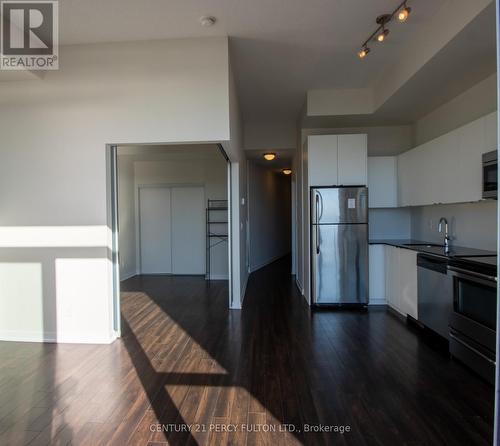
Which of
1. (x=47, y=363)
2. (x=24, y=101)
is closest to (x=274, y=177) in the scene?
(x=24, y=101)

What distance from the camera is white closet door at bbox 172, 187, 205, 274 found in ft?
22.1

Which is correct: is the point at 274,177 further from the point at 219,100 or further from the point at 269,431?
the point at 269,431

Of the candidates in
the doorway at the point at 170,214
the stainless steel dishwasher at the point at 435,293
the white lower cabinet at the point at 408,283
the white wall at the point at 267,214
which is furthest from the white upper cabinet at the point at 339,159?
the white wall at the point at 267,214

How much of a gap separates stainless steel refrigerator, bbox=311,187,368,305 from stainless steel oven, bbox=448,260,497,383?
1464 mm

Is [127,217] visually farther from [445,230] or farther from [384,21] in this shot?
[445,230]

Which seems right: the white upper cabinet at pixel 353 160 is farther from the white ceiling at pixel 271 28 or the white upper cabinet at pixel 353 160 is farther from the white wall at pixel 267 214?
the white wall at pixel 267 214

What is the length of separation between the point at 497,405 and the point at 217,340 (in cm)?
268

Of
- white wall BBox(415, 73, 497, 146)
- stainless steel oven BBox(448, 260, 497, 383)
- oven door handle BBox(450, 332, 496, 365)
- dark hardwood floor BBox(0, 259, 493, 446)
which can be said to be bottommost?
dark hardwood floor BBox(0, 259, 493, 446)

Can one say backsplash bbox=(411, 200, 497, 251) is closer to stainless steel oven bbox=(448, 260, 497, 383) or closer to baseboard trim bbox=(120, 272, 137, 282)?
stainless steel oven bbox=(448, 260, 497, 383)

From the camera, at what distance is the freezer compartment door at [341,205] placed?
13.7 ft

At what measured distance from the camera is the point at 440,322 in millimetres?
2979

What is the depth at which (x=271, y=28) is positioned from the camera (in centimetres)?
297

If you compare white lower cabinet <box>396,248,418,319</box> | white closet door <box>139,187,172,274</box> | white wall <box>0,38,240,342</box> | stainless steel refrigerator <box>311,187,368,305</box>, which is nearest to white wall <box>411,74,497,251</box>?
white lower cabinet <box>396,248,418,319</box>

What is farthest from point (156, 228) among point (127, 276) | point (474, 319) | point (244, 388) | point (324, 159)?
point (474, 319)
